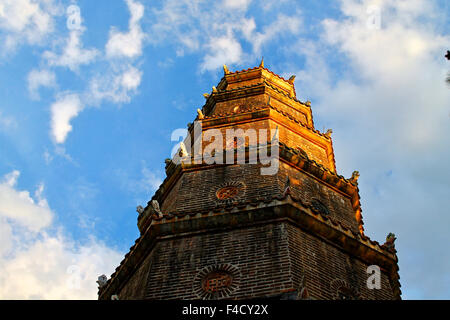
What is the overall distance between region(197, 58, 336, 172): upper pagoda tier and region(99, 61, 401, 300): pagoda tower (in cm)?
38

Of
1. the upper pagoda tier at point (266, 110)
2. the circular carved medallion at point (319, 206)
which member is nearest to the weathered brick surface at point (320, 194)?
the circular carved medallion at point (319, 206)

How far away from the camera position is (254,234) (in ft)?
62.3

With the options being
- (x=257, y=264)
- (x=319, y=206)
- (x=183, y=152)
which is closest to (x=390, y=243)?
(x=319, y=206)

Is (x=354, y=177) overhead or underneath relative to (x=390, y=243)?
overhead

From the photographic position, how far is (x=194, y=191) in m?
22.5

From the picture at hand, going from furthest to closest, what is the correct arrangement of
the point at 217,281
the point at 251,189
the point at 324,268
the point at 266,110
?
1. the point at 266,110
2. the point at 251,189
3. the point at 324,268
4. the point at 217,281

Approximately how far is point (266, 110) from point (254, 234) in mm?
9707

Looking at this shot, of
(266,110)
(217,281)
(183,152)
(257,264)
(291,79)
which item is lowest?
(217,281)

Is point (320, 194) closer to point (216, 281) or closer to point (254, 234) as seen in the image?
point (254, 234)

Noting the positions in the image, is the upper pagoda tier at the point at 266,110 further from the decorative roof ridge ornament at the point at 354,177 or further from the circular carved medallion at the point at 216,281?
the circular carved medallion at the point at 216,281

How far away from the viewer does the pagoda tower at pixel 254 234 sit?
1745 cm

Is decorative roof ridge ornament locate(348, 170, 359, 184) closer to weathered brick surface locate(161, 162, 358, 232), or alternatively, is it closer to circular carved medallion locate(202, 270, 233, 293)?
weathered brick surface locate(161, 162, 358, 232)
